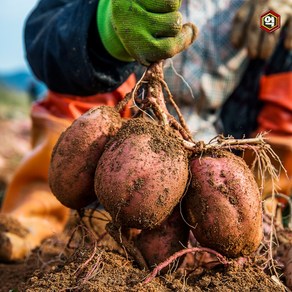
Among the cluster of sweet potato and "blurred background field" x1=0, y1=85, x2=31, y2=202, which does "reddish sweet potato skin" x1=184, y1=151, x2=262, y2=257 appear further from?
"blurred background field" x1=0, y1=85, x2=31, y2=202

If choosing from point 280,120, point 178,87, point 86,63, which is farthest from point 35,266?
point 280,120

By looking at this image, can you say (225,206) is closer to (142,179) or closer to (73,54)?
(142,179)

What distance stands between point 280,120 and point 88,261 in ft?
5.49

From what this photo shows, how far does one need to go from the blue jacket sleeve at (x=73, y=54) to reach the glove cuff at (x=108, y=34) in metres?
0.07

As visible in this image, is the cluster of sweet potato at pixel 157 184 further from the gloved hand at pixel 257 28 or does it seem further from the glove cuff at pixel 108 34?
the gloved hand at pixel 257 28

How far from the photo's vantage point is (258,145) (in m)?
1.36

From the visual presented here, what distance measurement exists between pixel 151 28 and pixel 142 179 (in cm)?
47

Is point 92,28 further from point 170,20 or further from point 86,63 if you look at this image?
point 170,20

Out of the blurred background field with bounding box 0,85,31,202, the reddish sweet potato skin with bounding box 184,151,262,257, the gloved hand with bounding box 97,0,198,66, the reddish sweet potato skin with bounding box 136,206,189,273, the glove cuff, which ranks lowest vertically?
the blurred background field with bounding box 0,85,31,202

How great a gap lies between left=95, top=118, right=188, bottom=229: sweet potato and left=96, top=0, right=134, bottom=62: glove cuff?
54cm

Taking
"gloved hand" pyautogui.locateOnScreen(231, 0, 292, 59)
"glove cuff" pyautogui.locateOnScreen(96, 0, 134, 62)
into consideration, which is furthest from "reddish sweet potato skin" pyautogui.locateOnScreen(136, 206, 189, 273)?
"gloved hand" pyautogui.locateOnScreen(231, 0, 292, 59)

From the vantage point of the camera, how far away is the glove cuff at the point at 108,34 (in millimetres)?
1658

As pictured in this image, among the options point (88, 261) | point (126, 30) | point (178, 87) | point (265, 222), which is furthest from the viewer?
point (178, 87)

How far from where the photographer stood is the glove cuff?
1.66 meters
